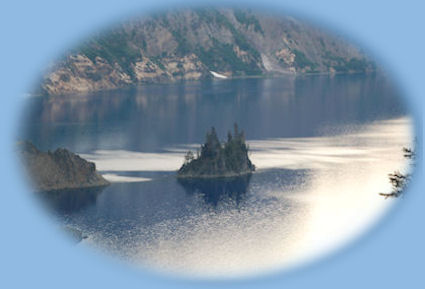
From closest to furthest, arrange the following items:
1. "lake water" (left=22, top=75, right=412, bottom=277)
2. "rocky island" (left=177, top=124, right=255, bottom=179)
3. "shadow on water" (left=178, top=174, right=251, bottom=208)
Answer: "lake water" (left=22, top=75, right=412, bottom=277), "shadow on water" (left=178, top=174, right=251, bottom=208), "rocky island" (left=177, top=124, right=255, bottom=179)

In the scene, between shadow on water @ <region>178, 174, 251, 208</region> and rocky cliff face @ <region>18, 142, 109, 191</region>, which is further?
rocky cliff face @ <region>18, 142, 109, 191</region>

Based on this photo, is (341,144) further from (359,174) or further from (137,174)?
(137,174)

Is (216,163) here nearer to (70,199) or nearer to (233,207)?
(233,207)

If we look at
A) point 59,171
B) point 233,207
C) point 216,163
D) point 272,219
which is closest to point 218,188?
point 216,163

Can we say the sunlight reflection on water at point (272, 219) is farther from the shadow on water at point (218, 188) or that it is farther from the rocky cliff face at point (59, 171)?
the rocky cliff face at point (59, 171)

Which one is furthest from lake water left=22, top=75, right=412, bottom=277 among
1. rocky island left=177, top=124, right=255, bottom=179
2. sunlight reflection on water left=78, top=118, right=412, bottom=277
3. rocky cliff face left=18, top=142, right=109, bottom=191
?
rocky cliff face left=18, top=142, right=109, bottom=191

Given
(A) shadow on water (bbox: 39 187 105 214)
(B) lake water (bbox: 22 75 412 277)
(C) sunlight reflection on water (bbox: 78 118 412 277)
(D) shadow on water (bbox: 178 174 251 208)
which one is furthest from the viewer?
(D) shadow on water (bbox: 178 174 251 208)

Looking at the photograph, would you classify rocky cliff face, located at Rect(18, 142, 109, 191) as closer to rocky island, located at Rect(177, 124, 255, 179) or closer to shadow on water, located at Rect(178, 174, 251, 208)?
shadow on water, located at Rect(178, 174, 251, 208)

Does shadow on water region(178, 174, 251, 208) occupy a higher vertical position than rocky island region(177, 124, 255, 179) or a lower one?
lower
